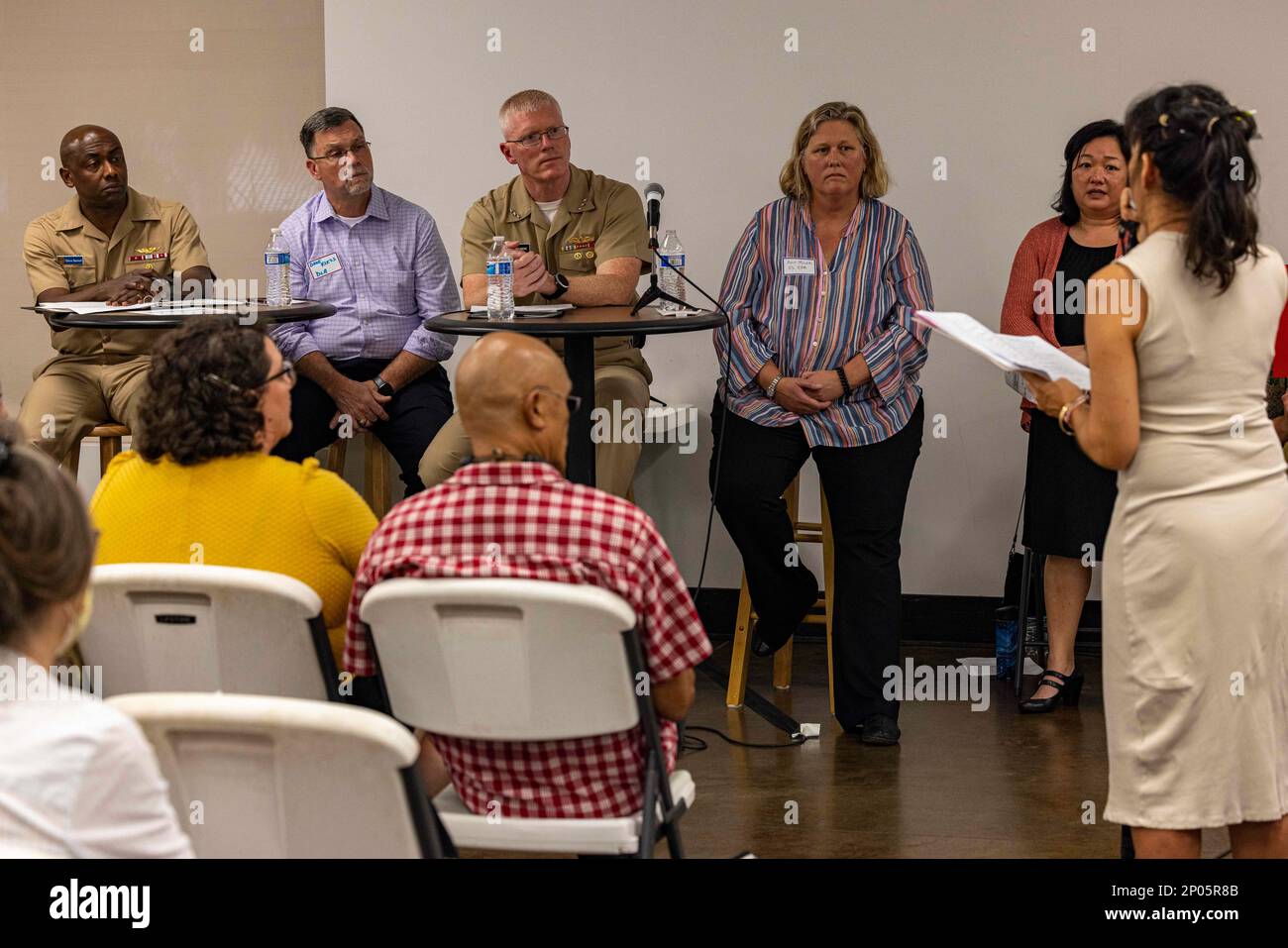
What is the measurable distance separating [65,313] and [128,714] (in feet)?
8.92

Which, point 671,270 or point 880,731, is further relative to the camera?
point 671,270

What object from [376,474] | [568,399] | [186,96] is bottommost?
[376,474]

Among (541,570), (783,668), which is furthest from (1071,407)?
(783,668)

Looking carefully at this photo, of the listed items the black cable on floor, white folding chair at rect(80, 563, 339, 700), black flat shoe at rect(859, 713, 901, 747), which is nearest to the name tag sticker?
the black cable on floor

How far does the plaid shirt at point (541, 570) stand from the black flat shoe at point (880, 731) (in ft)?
5.65

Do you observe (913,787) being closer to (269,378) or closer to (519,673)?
(519,673)

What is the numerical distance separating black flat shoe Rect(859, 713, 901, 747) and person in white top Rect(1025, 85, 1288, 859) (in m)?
1.46

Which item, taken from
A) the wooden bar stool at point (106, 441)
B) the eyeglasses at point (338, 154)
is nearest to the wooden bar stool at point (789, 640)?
the eyeglasses at point (338, 154)

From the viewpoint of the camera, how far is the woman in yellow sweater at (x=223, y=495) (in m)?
2.30

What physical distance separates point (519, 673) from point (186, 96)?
4.21 metres

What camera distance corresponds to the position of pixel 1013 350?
2.35 meters

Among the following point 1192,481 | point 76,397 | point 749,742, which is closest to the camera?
point 1192,481

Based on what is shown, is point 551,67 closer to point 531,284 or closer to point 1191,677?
point 531,284
